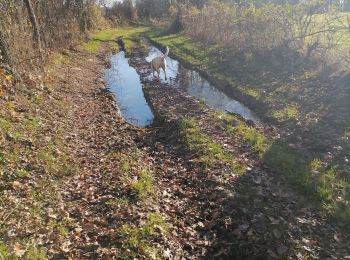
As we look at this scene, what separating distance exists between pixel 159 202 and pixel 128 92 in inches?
428

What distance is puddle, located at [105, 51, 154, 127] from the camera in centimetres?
1431

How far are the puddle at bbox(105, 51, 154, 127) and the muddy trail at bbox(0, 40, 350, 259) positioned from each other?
203 centimetres

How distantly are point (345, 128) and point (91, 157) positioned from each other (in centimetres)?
759

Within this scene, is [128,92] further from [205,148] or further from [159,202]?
[159,202]

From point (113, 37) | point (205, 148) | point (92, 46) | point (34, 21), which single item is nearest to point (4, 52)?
point (34, 21)

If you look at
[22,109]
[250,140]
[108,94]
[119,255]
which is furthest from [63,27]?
[119,255]

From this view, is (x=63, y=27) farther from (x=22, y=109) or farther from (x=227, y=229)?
(x=227, y=229)

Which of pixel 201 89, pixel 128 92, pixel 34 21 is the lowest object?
pixel 128 92

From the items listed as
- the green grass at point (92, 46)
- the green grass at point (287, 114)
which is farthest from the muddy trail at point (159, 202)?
the green grass at point (92, 46)

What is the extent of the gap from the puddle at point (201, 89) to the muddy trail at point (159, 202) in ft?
6.96

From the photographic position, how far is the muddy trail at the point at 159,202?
20.3 feet

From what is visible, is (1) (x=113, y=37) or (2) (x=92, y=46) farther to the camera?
(1) (x=113, y=37)

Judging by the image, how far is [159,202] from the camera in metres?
7.72

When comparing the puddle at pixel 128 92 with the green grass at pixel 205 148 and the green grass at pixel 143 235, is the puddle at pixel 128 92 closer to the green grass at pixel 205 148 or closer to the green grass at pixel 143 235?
the green grass at pixel 205 148
